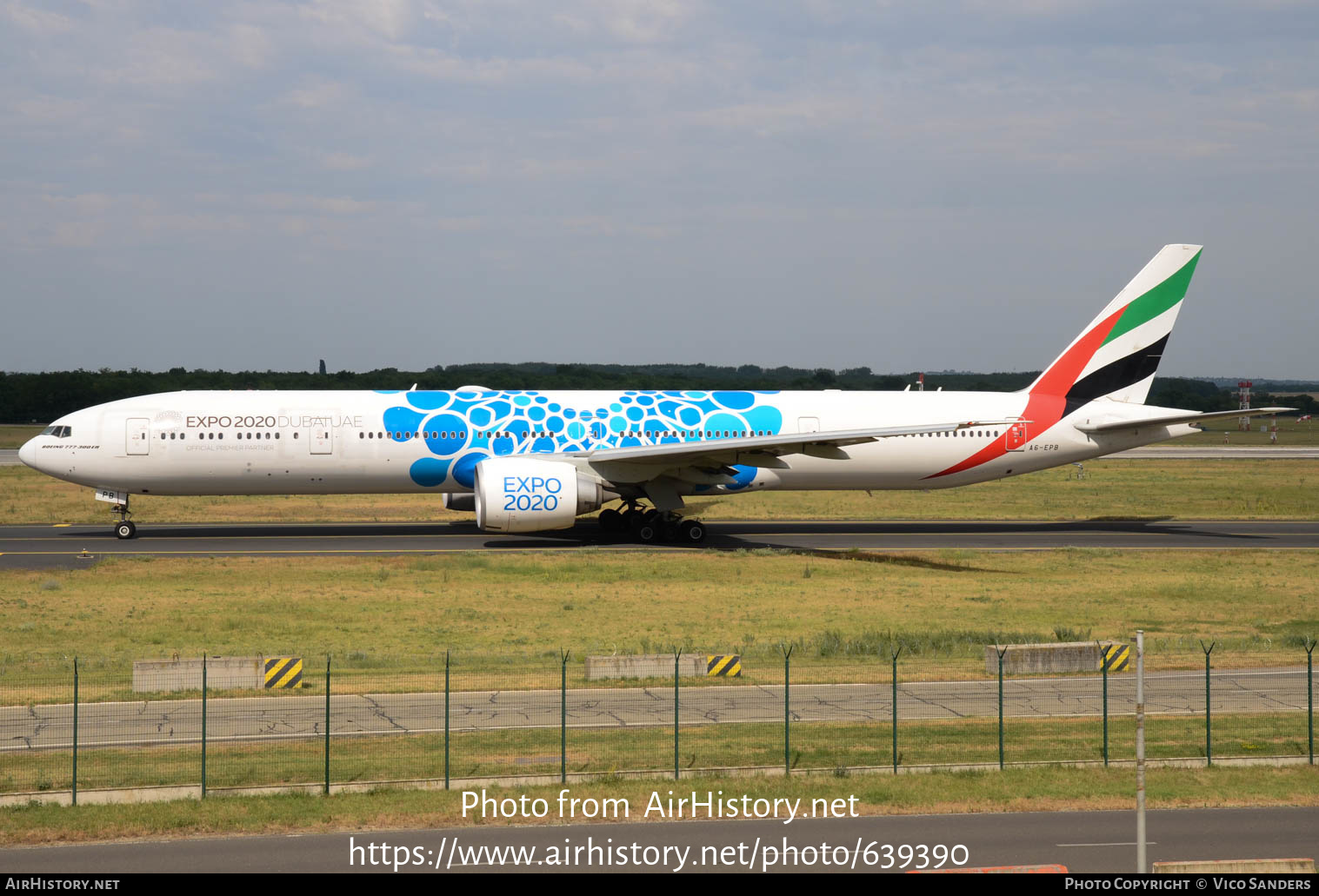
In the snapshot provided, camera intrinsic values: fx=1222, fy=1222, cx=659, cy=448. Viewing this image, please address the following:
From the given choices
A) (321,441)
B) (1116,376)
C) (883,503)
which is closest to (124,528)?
(321,441)

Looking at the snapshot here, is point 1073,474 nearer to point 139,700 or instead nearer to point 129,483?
point 129,483

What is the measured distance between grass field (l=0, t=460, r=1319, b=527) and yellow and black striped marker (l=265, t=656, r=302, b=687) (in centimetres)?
2901

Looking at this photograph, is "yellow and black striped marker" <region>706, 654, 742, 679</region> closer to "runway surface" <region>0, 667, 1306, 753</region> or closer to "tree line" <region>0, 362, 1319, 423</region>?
"runway surface" <region>0, 667, 1306, 753</region>

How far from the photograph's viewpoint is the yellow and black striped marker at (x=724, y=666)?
2311 centimetres

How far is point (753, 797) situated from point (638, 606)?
14292mm

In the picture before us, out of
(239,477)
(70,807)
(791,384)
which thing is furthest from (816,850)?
(791,384)

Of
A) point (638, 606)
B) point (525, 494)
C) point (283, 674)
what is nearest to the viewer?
point (283, 674)

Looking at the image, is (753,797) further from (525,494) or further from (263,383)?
(263,383)

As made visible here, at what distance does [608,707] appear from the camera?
21.7 m

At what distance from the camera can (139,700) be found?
21.8m

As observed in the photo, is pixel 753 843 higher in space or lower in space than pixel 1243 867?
lower

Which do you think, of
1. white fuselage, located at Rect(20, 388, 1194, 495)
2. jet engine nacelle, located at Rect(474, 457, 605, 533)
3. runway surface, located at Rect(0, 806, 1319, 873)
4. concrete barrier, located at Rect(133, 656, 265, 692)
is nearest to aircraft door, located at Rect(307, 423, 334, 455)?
white fuselage, located at Rect(20, 388, 1194, 495)

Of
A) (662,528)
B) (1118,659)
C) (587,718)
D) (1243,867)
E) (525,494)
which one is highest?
(525,494)

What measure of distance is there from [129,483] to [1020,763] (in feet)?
106
